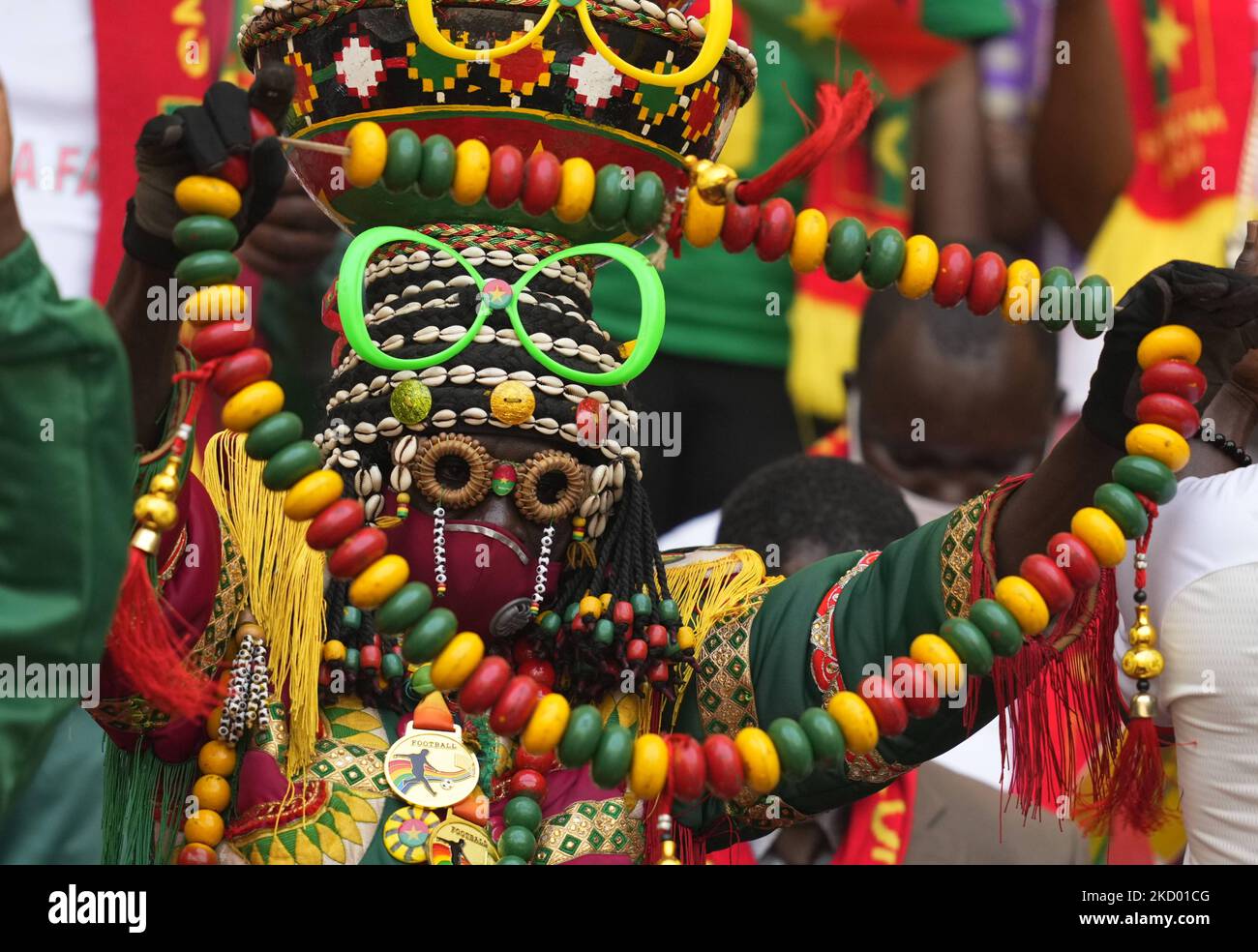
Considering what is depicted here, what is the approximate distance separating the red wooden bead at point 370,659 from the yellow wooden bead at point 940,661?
761 millimetres

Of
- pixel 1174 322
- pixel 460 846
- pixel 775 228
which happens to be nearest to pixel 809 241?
pixel 775 228

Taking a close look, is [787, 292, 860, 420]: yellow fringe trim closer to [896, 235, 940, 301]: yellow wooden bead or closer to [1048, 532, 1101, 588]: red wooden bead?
[896, 235, 940, 301]: yellow wooden bead

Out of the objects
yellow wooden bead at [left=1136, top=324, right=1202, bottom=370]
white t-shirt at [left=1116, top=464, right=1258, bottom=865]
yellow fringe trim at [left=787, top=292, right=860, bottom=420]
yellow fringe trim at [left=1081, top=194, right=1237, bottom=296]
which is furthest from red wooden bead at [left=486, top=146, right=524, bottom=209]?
yellow fringe trim at [left=1081, top=194, right=1237, bottom=296]

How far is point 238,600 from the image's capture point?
2.57 m

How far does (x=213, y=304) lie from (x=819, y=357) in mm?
2618

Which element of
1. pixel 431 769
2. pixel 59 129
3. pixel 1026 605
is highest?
pixel 59 129

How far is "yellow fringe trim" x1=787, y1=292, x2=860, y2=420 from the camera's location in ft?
15.1

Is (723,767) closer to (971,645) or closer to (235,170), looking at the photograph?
(971,645)

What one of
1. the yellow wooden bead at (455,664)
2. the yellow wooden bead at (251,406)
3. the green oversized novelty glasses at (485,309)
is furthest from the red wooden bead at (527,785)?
the yellow wooden bead at (251,406)

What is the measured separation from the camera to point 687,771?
2.29 meters

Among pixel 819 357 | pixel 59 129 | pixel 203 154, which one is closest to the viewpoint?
pixel 203 154

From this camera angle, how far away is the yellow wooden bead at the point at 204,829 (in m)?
2.53

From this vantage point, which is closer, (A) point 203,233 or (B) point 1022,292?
(A) point 203,233

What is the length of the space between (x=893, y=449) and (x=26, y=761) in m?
2.88
